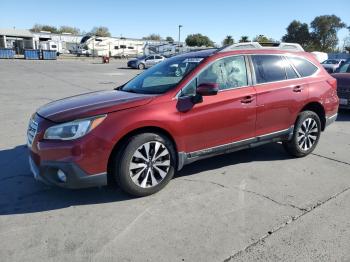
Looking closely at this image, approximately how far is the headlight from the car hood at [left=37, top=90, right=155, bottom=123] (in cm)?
7

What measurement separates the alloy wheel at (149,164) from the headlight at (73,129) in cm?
58

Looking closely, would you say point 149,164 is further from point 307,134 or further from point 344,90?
point 344,90

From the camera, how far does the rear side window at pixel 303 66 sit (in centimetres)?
559

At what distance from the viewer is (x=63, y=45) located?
243ft

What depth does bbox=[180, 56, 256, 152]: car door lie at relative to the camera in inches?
172

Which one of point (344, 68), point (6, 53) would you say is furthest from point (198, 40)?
point (344, 68)

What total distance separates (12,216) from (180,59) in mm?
3012

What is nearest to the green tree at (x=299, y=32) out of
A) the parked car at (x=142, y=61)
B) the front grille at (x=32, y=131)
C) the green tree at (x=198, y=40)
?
the green tree at (x=198, y=40)

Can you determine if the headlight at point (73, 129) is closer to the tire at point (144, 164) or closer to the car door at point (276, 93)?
the tire at point (144, 164)

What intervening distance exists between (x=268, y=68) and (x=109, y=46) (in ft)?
210

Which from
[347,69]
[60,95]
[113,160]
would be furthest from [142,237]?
[60,95]

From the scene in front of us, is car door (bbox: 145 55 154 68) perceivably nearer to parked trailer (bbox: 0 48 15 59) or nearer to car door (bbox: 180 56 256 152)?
parked trailer (bbox: 0 48 15 59)

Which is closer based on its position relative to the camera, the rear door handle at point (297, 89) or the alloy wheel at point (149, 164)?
the alloy wheel at point (149, 164)

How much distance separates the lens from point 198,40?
97.6 m
